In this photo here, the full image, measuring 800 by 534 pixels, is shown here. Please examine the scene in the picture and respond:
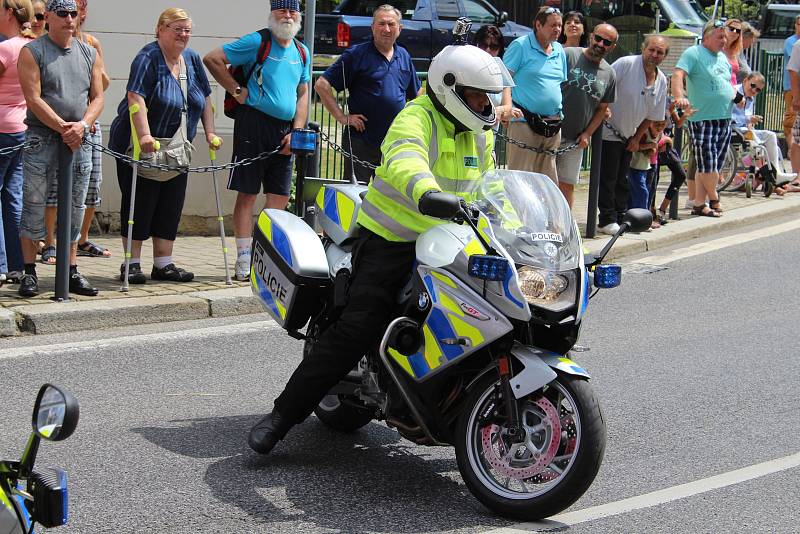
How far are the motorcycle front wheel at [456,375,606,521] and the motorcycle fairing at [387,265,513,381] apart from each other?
0.58 ft

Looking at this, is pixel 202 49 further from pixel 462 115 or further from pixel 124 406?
pixel 462 115

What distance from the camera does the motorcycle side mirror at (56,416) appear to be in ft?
9.57

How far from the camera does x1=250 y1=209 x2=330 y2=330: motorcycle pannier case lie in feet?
18.7

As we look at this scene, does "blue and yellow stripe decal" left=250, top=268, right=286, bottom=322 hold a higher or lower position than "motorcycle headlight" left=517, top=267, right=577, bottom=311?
lower

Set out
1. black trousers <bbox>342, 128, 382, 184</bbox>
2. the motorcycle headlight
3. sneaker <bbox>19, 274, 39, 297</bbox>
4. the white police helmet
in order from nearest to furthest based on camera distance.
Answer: the motorcycle headlight
the white police helmet
sneaker <bbox>19, 274, 39, 297</bbox>
black trousers <bbox>342, 128, 382, 184</bbox>

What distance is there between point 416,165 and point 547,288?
76cm

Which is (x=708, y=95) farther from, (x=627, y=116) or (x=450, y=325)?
(x=450, y=325)

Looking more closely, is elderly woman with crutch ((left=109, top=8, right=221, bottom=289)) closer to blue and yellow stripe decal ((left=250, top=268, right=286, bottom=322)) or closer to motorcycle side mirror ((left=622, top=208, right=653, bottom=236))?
blue and yellow stripe decal ((left=250, top=268, right=286, bottom=322))

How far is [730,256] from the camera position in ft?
38.5

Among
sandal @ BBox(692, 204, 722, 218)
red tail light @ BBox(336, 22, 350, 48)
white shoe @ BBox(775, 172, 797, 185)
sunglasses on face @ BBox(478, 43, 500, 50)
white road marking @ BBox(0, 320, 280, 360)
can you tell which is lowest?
white road marking @ BBox(0, 320, 280, 360)

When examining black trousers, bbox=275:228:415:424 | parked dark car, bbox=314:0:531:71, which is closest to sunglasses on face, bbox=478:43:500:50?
black trousers, bbox=275:228:415:424

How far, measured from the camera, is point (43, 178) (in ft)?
28.5

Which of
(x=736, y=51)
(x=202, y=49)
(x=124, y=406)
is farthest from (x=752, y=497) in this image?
(x=736, y=51)

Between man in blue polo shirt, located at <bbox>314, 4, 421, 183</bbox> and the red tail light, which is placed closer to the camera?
man in blue polo shirt, located at <bbox>314, 4, 421, 183</bbox>
